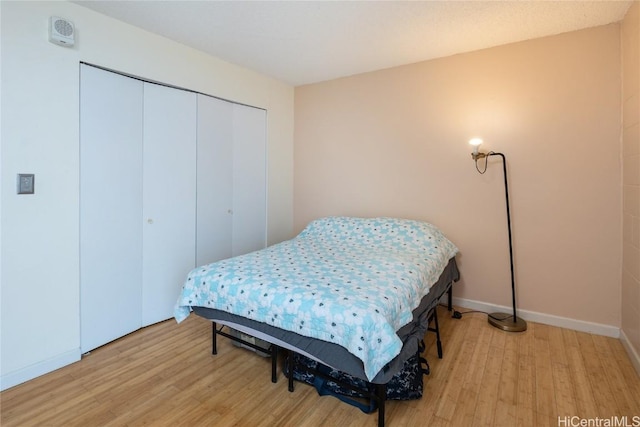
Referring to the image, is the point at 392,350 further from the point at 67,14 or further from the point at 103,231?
the point at 67,14

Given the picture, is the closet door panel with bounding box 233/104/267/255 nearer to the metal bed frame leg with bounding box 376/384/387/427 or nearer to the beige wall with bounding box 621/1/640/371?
the metal bed frame leg with bounding box 376/384/387/427

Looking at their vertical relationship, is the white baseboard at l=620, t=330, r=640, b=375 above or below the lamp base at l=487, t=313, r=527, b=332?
below

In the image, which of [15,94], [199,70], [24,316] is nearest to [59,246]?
[24,316]

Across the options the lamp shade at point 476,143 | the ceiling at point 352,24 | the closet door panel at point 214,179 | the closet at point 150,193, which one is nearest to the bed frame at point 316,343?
the closet at point 150,193

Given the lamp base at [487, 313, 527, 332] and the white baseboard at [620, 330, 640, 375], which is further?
the lamp base at [487, 313, 527, 332]

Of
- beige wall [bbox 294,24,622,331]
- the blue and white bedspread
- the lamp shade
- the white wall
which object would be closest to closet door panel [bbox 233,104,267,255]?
the blue and white bedspread

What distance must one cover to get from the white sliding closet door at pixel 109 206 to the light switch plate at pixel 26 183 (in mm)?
282

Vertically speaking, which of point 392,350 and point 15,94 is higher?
point 15,94

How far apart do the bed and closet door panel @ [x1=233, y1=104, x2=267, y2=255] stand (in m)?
0.87

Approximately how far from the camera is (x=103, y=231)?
2416mm

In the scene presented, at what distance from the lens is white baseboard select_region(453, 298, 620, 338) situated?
2.60 meters

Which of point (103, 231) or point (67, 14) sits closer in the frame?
point (67, 14)

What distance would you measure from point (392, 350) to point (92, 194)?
7.34ft

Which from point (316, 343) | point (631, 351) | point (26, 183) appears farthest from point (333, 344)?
point (631, 351)
